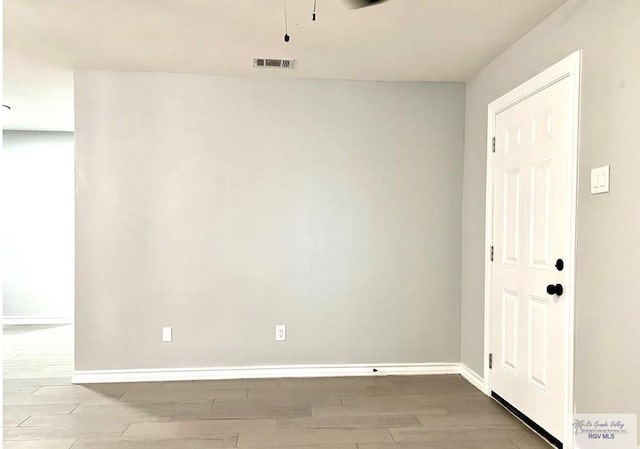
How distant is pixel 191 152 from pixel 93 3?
4.57ft

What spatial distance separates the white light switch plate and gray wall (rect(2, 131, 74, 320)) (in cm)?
602

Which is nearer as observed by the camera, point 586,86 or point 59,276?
point 586,86

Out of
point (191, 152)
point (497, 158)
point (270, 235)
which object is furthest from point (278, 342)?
point (497, 158)

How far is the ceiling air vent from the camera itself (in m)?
3.63

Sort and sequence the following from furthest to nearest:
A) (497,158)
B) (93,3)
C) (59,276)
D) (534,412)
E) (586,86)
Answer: (59,276) < (497,158) < (534,412) < (93,3) < (586,86)

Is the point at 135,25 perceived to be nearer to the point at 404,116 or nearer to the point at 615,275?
the point at 404,116

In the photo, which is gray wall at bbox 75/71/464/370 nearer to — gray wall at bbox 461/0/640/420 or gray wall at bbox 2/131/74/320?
gray wall at bbox 461/0/640/420

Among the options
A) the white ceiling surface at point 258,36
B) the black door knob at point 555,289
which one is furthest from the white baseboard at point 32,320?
the black door knob at point 555,289

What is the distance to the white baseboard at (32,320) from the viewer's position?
6.20 meters

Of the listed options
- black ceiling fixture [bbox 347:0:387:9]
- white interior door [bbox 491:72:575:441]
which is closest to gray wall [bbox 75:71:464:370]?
white interior door [bbox 491:72:575:441]

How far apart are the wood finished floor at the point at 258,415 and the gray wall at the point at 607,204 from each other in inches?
28.2

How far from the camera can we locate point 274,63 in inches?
145

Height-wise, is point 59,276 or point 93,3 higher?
point 93,3

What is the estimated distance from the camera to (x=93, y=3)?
2762 millimetres
